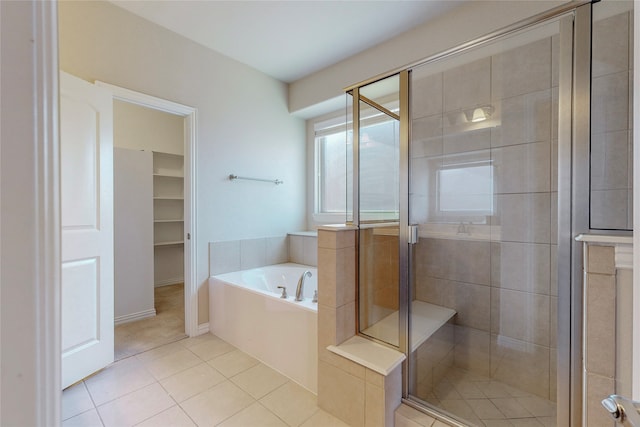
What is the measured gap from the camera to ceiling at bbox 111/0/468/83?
1940 mm

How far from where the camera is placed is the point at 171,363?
6.44 ft

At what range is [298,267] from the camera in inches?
115

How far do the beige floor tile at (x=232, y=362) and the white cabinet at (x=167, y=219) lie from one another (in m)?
2.39

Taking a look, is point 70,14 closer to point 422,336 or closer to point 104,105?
point 104,105

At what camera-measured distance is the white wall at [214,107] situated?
1.89 metres

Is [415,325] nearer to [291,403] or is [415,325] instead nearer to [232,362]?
[291,403]

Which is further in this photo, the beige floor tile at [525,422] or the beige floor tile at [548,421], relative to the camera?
the beige floor tile at [525,422]

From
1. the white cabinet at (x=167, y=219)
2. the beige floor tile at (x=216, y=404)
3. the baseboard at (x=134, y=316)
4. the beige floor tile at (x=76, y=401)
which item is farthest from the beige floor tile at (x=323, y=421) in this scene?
the white cabinet at (x=167, y=219)

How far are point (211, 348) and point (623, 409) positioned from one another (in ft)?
7.72

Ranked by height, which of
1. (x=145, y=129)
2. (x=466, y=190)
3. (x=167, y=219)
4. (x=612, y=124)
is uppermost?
(x=145, y=129)

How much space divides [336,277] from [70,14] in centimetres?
241

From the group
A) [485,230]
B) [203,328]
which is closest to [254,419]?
[203,328]

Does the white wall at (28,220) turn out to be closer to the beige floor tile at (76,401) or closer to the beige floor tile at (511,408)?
the beige floor tile at (76,401)

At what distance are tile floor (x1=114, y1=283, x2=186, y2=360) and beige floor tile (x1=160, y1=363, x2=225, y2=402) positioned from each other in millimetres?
550
